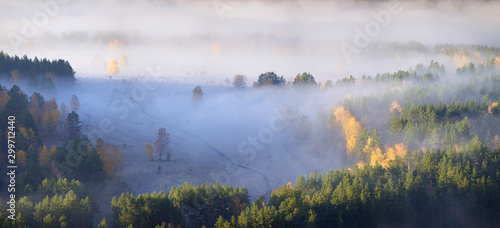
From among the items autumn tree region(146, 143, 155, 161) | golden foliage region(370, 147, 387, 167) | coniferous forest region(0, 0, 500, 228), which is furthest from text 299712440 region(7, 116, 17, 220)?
golden foliage region(370, 147, 387, 167)

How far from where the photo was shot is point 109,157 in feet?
342

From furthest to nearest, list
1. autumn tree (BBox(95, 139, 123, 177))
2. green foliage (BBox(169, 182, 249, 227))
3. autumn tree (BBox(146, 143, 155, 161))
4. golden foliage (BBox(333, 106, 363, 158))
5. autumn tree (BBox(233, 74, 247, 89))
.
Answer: autumn tree (BBox(233, 74, 247, 89)) < golden foliage (BBox(333, 106, 363, 158)) < autumn tree (BBox(146, 143, 155, 161)) < autumn tree (BBox(95, 139, 123, 177)) < green foliage (BBox(169, 182, 249, 227))

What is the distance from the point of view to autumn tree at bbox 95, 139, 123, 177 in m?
102

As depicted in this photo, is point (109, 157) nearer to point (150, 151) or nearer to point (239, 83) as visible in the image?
point (150, 151)

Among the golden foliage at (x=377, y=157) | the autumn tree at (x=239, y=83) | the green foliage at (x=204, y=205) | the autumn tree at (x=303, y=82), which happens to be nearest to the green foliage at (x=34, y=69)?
the autumn tree at (x=239, y=83)

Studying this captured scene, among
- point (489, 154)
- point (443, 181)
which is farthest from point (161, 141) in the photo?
point (489, 154)

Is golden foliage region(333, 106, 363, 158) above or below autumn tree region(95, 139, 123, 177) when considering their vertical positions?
A: above

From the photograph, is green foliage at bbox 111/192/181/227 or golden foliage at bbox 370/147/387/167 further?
golden foliage at bbox 370/147/387/167

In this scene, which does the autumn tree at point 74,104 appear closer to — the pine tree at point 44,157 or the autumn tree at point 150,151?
the autumn tree at point 150,151

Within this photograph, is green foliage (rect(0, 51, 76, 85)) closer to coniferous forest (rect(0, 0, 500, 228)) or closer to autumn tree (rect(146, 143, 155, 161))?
coniferous forest (rect(0, 0, 500, 228))

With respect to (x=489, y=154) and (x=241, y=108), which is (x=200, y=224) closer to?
(x=489, y=154)

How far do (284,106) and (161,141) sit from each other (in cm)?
5140

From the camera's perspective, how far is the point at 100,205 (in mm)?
90062

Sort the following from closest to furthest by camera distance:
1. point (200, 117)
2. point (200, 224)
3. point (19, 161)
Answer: point (200, 224) < point (19, 161) < point (200, 117)
